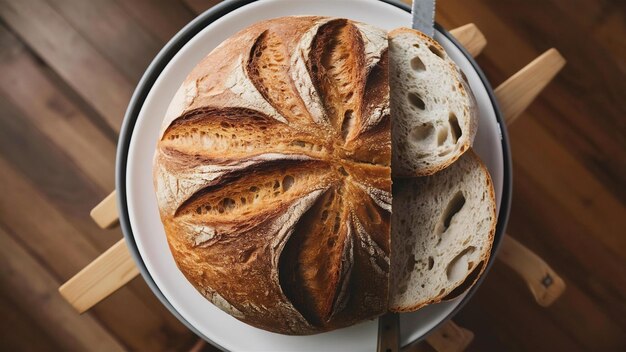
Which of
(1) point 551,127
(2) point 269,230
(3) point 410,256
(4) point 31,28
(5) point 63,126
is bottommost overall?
(1) point 551,127

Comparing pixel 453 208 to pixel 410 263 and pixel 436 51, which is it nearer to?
pixel 410 263

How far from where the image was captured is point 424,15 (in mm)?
979

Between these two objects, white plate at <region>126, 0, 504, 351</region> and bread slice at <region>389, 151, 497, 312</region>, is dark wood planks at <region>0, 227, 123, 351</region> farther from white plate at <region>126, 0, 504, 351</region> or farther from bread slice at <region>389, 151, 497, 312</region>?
bread slice at <region>389, 151, 497, 312</region>

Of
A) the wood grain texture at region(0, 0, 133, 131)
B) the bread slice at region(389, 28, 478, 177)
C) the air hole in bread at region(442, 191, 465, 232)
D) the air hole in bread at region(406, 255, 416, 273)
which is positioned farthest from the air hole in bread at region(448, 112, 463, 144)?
the wood grain texture at region(0, 0, 133, 131)

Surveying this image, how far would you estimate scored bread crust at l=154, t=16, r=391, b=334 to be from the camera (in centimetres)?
79

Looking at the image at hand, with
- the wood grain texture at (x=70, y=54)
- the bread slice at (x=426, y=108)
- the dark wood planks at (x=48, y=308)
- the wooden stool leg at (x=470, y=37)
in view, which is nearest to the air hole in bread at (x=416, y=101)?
the bread slice at (x=426, y=108)

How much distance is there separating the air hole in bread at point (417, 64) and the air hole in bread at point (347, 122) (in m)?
0.18

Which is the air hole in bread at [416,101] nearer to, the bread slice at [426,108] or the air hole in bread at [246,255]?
the bread slice at [426,108]

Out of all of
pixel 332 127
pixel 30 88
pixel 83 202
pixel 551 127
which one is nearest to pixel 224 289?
pixel 332 127

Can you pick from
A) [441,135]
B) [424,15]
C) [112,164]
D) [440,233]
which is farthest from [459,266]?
[112,164]

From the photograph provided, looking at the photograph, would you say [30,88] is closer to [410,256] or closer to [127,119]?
[127,119]

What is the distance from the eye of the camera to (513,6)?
4.48 feet

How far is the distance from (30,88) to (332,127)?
0.92 meters

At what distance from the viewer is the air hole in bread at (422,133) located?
0.89 metres
